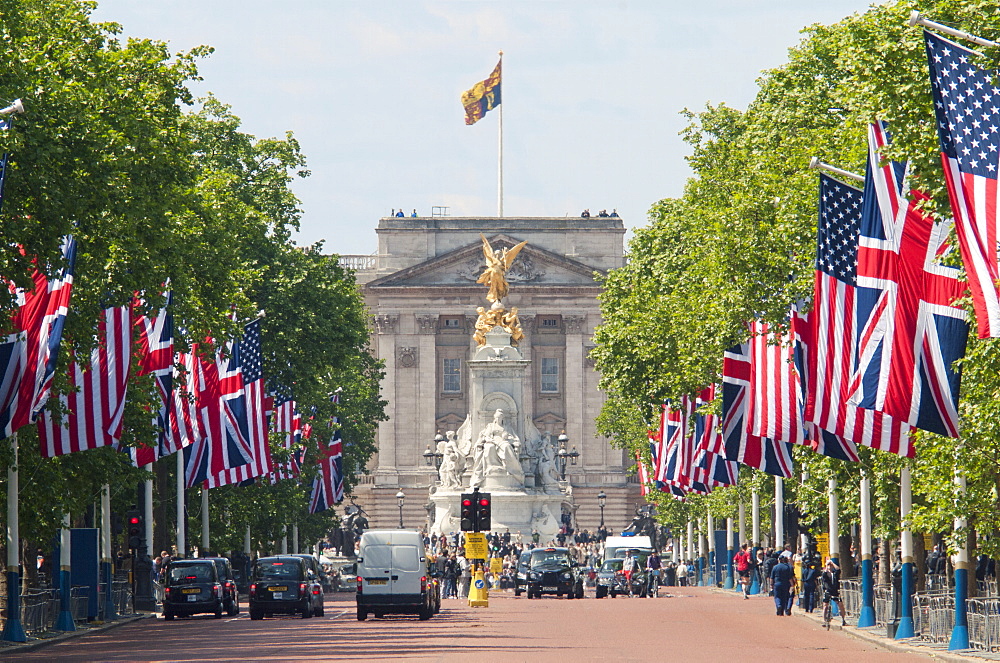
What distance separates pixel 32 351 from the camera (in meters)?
33.7

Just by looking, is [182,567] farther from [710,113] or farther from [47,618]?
[710,113]

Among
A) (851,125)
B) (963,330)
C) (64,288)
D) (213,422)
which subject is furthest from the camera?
(213,422)

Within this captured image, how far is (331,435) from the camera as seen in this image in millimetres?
77438

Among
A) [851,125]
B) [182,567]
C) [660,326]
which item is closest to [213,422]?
[182,567]

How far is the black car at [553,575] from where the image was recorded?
68.9m

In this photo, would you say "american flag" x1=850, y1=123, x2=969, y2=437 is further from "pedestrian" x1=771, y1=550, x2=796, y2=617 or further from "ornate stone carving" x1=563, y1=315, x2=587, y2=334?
"ornate stone carving" x1=563, y1=315, x2=587, y2=334

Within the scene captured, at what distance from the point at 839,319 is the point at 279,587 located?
82.6 ft

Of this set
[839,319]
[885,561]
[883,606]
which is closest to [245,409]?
[885,561]

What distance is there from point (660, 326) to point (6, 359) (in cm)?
2714

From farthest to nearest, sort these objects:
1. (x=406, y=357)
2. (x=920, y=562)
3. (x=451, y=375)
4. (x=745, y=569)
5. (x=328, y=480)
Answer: (x=451, y=375)
(x=406, y=357)
(x=328, y=480)
(x=745, y=569)
(x=920, y=562)

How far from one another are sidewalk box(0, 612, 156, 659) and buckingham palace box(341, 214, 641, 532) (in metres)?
103

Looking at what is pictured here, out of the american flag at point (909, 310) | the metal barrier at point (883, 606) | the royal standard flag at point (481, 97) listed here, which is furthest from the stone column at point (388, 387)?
the american flag at point (909, 310)

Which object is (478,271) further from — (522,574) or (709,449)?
(709,449)

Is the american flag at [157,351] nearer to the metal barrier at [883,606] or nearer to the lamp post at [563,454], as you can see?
the metal barrier at [883,606]
